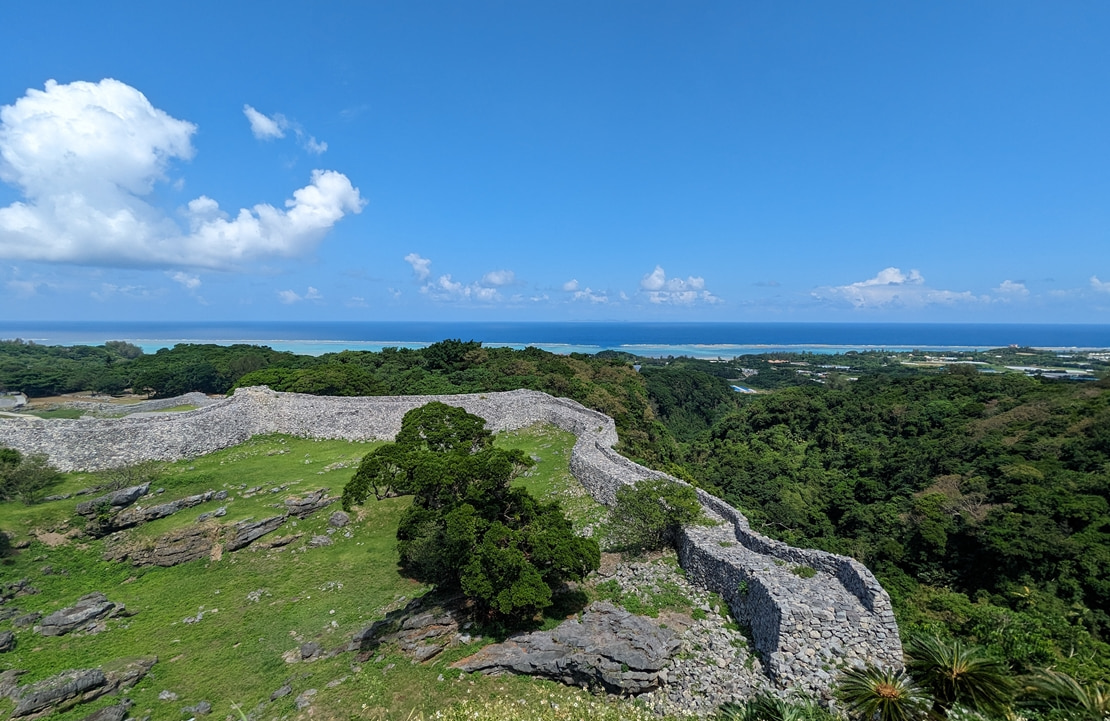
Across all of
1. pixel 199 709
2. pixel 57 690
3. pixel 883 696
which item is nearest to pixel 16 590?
pixel 57 690

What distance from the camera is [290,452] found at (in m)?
24.6

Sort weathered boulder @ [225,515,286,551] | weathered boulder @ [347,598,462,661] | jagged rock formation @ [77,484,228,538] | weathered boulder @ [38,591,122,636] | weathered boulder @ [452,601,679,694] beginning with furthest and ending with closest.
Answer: jagged rock formation @ [77,484,228,538], weathered boulder @ [225,515,286,551], weathered boulder @ [38,591,122,636], weathered boulder @ [347,598,462,661], weathered boulder @ [452,601,679,694]

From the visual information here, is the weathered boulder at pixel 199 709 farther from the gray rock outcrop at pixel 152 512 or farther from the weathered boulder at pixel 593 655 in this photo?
the gray rock outcrop at pixel 152 512

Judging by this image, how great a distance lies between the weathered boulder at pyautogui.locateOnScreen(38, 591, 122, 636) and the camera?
1147 centimetres

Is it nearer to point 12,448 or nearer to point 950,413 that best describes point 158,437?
point 12,448

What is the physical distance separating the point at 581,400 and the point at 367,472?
23513 mm

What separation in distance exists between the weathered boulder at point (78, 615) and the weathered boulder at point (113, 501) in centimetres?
535

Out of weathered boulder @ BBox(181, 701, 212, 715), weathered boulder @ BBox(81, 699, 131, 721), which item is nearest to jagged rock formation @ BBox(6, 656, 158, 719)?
weathered boulder @ BBox(81, 699, 131, 721)

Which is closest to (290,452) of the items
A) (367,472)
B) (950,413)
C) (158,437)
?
(158,437)

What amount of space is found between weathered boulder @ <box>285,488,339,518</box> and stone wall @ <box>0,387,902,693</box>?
29.1ft

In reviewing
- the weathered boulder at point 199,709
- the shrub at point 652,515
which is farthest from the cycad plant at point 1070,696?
the weathered boulder at point 199,709

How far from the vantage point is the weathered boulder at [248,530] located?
15.5 meters

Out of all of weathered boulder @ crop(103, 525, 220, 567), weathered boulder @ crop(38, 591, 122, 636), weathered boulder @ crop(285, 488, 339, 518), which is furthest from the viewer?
weathered boulder @ crop(285, 488, 339, 518)

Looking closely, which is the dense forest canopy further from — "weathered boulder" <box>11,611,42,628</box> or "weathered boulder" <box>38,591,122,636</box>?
"weathered boulder" <box>11,611,42,628</box>
